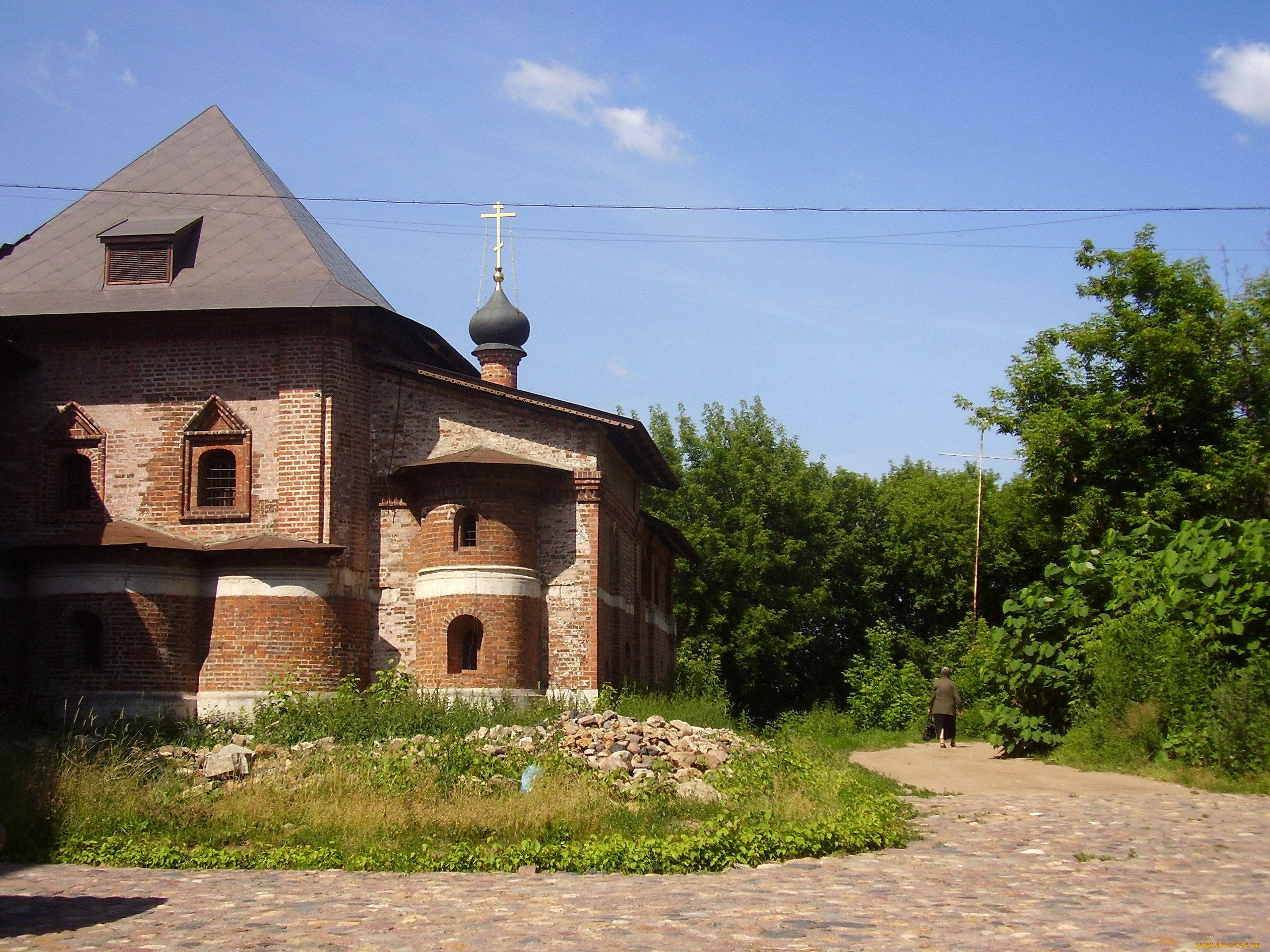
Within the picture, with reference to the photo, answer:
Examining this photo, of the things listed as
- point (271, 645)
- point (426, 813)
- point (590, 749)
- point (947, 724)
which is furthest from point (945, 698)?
point (426, 813)

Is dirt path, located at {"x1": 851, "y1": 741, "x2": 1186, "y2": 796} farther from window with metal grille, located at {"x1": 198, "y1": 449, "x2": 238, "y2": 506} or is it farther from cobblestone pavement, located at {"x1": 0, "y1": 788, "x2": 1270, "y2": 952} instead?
window with metal grille, located at {"x1": 198, "y1": 449, "x2": 238, "y2": 506}

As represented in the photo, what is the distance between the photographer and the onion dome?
26812 mm

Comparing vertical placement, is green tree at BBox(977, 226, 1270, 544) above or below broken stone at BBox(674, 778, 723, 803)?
above

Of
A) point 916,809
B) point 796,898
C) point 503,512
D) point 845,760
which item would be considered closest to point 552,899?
point 796,898

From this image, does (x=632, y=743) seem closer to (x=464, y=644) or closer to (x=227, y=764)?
(x=227, y=764)

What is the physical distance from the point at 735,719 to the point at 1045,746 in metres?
6.60

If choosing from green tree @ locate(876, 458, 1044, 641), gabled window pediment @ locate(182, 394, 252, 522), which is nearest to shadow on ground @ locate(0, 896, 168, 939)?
gabled window pediment @ locate(182, 394, 252, 522)

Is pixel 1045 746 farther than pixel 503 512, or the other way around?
pixel 503 512

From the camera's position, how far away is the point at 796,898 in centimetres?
755

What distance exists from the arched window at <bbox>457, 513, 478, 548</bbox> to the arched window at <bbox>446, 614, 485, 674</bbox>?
1.09 metres

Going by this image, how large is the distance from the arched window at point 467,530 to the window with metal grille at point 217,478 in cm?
331

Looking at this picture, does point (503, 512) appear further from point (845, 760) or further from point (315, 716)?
point (845, 760)

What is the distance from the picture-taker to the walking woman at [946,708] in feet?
58.2

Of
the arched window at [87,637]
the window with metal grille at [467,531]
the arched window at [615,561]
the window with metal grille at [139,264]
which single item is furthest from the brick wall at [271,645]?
the window with metal grille at [139,264]
